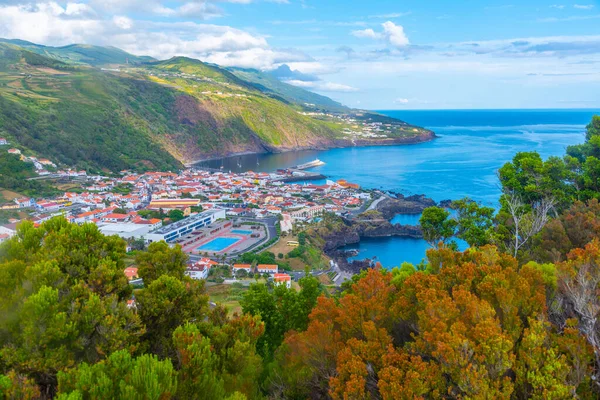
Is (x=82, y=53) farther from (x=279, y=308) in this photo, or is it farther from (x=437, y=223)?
(x=279, y=308)

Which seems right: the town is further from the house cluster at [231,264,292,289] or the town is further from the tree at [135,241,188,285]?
the tree at [135,241,188,285]

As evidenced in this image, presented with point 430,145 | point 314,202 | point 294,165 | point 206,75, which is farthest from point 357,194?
point 206,75

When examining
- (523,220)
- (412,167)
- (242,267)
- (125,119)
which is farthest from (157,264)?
(125,119)

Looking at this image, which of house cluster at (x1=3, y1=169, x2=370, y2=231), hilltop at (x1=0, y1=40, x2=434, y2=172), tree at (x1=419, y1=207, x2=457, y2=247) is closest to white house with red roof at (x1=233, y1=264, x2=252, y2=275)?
house cluster at (x1=3, y1=169, x2=370, y2=231)

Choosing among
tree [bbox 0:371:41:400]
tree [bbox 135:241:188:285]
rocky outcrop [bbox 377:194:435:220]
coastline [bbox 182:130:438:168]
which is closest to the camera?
tree [bbox 0:371:41:400]

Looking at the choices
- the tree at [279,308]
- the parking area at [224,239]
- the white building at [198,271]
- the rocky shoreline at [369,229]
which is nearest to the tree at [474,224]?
the tree at [279,308]

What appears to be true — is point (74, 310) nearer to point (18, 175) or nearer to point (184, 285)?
point (184, 285)

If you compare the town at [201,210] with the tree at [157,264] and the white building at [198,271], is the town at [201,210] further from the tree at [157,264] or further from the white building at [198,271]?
the tree at [157,264]
